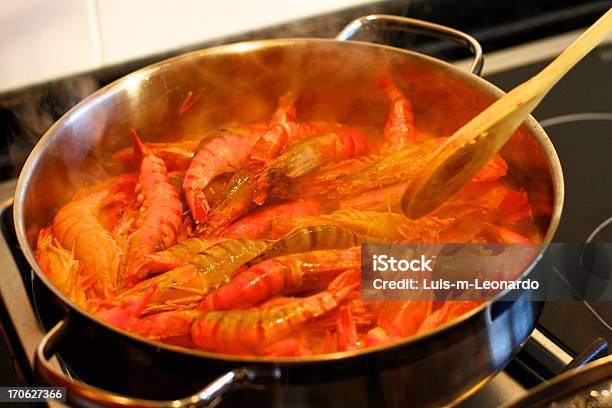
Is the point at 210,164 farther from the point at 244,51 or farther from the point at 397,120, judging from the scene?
the point at 397,120

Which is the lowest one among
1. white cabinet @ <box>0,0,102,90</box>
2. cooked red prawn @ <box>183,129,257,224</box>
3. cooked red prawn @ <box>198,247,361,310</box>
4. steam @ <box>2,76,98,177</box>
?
cooked red prawn @ <box>198,247,361,310</box>

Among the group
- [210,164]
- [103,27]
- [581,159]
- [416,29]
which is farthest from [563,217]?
[103,27]

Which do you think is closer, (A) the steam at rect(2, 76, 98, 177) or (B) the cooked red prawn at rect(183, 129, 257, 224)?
(B) the cooked red prawn at rect(183, 129, 257, 224)

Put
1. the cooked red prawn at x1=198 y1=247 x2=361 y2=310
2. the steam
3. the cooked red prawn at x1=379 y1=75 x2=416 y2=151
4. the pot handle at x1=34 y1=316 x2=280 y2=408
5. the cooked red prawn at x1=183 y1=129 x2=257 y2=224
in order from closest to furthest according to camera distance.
Answer: the pot handle at x1=34 y1=316 x2=280 y2=408 < the cooked red prawn at x1=198 y1=247 x2=361 y2=310 < the cooked red prawn at x1=183 y1=129 x2=257 y2=224 < the cooked red prawn at x1=379 y1=75 x2=416 y2=151 < the steam

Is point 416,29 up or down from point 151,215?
up

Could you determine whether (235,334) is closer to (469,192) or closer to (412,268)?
(412,268)

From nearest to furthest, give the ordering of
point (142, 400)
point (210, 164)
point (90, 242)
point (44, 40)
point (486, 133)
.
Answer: point (142, 400), point (486, 133), point (90, 242), point (210, 164), point (44, 40)

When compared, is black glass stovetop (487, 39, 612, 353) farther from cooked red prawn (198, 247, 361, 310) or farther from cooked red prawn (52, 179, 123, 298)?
cooked red prawn (52, 179, 123, 298)

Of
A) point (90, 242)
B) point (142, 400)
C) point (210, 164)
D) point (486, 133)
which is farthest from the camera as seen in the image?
point (210, 164)

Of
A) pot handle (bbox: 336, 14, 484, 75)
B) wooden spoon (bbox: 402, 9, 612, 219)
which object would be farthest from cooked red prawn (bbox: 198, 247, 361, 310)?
pot handle (bbox: 336, 14, 484, 75)
